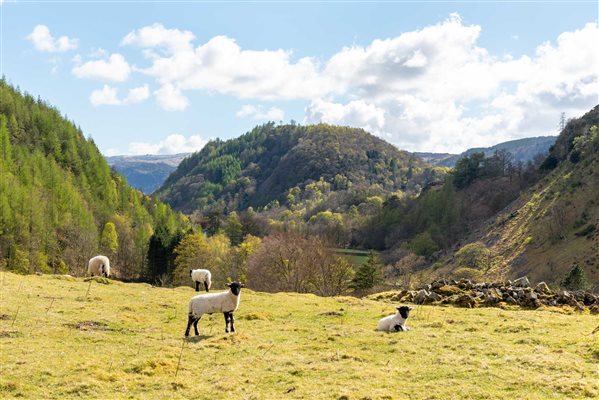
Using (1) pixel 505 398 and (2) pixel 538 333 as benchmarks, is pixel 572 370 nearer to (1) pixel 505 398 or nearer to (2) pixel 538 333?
(1) pixel 505 398

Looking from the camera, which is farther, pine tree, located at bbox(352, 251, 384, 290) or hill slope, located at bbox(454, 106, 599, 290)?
hill slope, located at bbox(454, 106, 599, 290)

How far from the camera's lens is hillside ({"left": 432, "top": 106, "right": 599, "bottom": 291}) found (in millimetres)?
89938

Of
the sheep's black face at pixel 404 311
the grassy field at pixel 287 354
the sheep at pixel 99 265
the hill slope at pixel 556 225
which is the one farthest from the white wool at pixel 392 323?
the hill slope at pixel 556 225

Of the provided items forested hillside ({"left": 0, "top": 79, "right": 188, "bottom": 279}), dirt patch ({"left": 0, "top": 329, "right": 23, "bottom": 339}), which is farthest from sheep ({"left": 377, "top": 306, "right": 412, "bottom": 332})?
forested hillside ({"left": 0, "top": 79, "right": 188, "bottom": 279})

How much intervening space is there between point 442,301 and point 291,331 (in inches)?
630

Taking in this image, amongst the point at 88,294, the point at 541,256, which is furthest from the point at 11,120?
the point at 541,256

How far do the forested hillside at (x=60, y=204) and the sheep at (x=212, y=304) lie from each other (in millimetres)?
76700

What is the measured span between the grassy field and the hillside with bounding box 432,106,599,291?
6284cm

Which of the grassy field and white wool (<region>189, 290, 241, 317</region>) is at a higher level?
white wool (<region>189, 290, 241, 317</region>)

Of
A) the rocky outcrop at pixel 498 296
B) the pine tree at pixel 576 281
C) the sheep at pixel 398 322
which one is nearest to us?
the sheep at pixel 398 322

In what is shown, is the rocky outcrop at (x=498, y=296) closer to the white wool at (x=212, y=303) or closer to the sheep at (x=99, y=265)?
the white wool at (x=212, y=303)

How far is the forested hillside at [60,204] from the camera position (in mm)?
101438

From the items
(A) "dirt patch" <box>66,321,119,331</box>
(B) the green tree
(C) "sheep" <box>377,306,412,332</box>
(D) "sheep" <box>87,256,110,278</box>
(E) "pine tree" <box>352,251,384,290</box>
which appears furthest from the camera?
(B) the green tree

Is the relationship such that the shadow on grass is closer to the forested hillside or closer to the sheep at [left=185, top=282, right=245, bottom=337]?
the sheep at [left=185, top=282, right=245, bottom=337]
